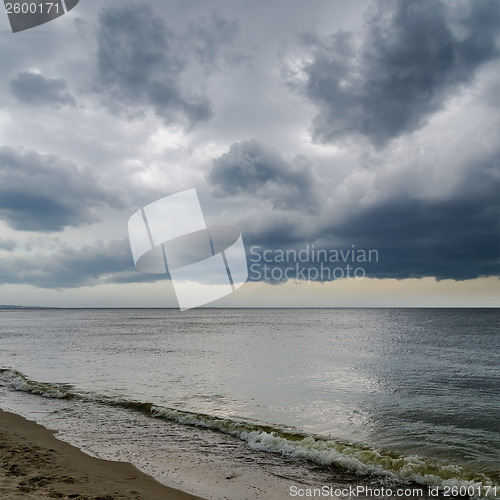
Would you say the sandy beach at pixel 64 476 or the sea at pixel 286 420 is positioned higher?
the sandy beach at pixel 64 476

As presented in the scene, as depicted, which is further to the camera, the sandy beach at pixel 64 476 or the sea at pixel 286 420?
the sea at pixel 286 420

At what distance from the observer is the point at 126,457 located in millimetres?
9234

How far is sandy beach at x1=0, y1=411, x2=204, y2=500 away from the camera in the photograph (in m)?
6.80

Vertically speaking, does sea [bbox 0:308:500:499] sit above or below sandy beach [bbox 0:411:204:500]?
below

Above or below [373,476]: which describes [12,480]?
above

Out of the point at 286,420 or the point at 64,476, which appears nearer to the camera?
the point at 64,476

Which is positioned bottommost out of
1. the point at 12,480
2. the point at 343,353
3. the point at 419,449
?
the point at 343,353

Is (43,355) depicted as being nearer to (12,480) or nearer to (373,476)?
(12,480)

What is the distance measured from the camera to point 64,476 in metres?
7.68

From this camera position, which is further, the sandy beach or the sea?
the sea

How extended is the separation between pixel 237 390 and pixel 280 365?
9182mm

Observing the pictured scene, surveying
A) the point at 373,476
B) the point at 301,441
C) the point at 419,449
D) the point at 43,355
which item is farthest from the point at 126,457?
the point at 43,355

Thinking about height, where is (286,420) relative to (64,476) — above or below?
below

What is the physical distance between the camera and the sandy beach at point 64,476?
6805 mm
